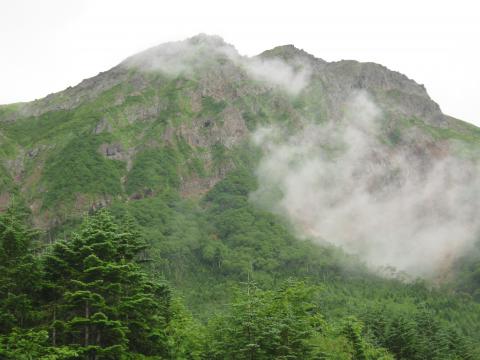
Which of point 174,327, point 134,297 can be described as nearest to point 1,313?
point 134,297

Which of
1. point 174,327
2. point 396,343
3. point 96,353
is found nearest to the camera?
point 96,353

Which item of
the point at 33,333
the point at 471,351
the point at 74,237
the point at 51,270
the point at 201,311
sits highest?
the point at 74,237

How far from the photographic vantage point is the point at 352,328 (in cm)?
5712

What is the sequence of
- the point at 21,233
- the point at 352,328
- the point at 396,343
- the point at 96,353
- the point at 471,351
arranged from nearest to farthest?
the point at 96,353 → the point at 21,233 → the point at 352,328 → the point at 396,343 → the point at 471,351

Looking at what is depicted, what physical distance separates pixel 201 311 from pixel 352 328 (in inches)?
5114

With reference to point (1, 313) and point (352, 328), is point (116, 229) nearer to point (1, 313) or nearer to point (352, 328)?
point (1, 313)

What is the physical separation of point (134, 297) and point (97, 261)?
14.0 feet

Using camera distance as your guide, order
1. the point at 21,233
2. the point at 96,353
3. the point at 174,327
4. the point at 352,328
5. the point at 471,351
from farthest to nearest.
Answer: the point at 471,351 < the point at 352,328 < the point at 174,327 < the point at 21,233 < the point at 96,353

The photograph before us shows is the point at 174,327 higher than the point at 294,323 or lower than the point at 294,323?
lower

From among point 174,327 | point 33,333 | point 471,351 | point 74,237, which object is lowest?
point 471,351

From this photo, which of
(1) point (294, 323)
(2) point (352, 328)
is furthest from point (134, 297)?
(2) point (352, 328)

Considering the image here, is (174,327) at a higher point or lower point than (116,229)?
lower

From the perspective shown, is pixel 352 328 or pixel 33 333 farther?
pixel 352 328

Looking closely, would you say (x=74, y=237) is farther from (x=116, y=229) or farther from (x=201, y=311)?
(x=201, y=311)
